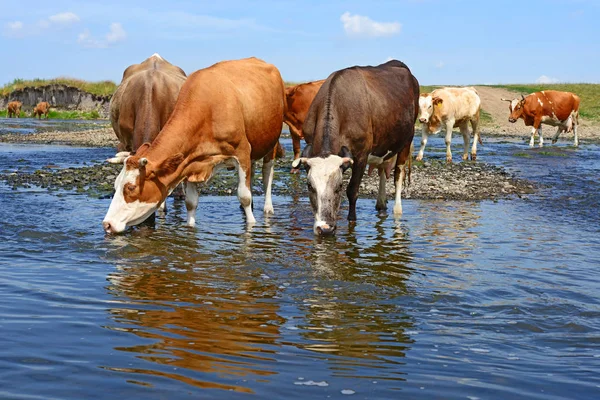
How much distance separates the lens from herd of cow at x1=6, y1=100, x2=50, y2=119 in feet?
204

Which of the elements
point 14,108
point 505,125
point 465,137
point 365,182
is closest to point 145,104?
point 365,182

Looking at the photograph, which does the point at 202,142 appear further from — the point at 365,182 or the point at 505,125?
the point at 505,125

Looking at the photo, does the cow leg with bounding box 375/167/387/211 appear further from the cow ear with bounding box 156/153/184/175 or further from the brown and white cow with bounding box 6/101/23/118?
the brown and white cow with bounding box 6/101/23/118

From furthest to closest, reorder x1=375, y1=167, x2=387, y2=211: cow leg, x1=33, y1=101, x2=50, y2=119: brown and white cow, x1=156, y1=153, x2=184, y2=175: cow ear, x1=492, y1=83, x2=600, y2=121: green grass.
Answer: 1. x1=33, y1=101, x2=50, y2=119: brown and white cow
2. x1=492, y1=83, x2=600, y2=121: green grass
3. x1=375, y1=167, x2=387, y2=211: cow leg
4. x1=156, y1=153, x2=184, y2=175: cow ear

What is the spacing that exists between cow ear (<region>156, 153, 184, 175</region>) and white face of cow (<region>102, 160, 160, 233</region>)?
325 mm

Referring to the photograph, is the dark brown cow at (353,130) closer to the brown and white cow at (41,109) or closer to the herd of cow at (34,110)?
the brown and white cow at (41,109)

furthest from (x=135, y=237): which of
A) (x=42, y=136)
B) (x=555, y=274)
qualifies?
(x=42, y=136)

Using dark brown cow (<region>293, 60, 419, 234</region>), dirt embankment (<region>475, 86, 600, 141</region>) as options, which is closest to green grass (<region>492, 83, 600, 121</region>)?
dirt embankment (<region>475, 86, 600, 141</region>)

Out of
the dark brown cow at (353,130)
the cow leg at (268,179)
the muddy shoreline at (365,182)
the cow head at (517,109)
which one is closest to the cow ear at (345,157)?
the dark brown cow at (353,130)

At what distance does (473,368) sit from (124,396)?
7.12ft

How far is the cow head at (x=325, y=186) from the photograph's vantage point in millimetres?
9500

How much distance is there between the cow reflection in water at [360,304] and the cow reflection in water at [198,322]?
408 millimetres

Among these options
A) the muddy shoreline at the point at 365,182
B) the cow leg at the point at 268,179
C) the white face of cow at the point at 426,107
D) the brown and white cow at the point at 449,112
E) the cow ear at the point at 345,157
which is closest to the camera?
the cow ear at the point at 345,157

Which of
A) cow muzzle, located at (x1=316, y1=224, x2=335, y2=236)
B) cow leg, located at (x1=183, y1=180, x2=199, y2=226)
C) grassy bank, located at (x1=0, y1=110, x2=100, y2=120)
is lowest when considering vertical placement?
cow muzzle, located at (x1=316, y1=224, x2=335, y2=236)
